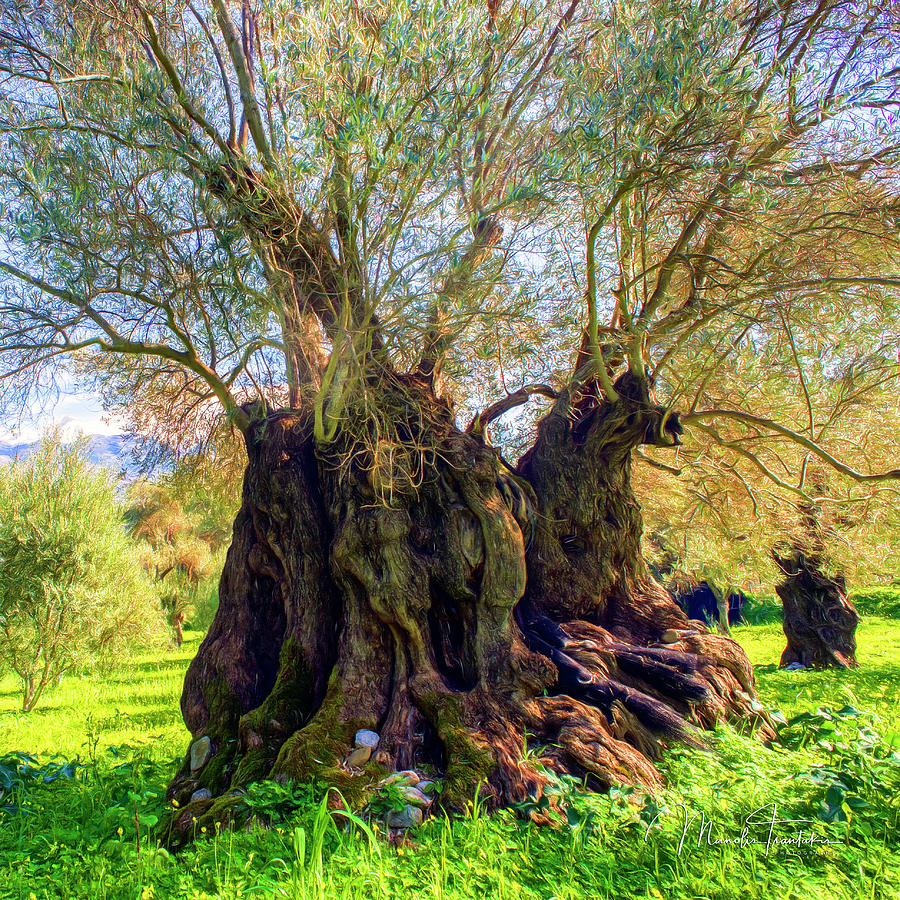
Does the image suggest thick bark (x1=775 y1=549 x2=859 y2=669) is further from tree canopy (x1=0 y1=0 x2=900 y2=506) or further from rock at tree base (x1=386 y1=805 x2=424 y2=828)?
rock at tree base (x1=386 y1=805 x2=424 y2=828)

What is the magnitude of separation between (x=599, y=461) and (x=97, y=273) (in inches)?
209

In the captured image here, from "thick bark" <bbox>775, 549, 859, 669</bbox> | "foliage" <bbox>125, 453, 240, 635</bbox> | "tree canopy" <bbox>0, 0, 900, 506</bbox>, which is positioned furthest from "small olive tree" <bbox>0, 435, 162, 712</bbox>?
"thick bark" <bbox>775, 549, 859, 669</bbox>

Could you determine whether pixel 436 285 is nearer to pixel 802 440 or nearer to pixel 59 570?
pixel 802 440

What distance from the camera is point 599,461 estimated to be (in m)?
6.57

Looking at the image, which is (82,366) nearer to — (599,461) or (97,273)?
(97,273)

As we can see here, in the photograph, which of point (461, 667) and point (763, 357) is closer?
point (461, 667)

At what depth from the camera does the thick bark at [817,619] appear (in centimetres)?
1219

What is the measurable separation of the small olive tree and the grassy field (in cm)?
1037

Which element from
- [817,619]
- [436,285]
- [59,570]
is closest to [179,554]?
[59,570]

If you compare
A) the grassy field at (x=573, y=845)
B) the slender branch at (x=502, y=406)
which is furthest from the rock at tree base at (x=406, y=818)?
the slender branch at (x=502, y=406)

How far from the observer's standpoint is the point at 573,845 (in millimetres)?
3082

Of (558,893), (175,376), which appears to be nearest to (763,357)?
(558,893)

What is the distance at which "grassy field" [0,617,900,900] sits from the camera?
8.99 ft

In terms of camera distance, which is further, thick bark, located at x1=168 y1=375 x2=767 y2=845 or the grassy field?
thick bark, located at x1=168 y1=375 x2=767 y2=845
